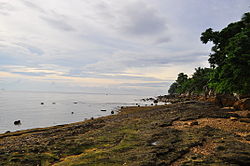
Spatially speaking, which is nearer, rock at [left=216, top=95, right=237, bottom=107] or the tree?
the tree

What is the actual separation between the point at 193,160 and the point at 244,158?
91.6 inches

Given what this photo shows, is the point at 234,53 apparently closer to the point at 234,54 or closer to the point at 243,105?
the point at 234,54

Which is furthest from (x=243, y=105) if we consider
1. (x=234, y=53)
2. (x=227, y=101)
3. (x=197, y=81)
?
(x=197, y=81)

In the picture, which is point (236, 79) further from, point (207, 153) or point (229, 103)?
point (229, 103)

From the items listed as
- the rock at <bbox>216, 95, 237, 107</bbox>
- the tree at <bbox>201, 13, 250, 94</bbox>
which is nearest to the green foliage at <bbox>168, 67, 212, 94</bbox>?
the rock at <bbox>216, 95, 237, 107</bbox>

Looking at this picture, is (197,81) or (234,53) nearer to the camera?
(234,53)

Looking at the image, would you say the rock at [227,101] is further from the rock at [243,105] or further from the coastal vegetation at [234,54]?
the coastal vegetation at [234,54]

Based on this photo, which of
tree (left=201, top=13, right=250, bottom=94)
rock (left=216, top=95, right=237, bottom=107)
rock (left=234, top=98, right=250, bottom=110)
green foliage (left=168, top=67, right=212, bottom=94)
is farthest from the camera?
green foliage (left=168, top=67, right=212, bottom=94)

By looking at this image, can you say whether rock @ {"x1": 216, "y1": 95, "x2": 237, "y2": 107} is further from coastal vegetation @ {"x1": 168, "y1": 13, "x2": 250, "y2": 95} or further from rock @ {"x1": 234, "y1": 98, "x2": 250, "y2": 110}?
coastal vegetation @ {"x1": 168, "y1": 13, "x2": 250, "y2": 95}

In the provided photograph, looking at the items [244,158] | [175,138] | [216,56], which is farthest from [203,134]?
[216,56]

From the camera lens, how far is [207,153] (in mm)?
9352

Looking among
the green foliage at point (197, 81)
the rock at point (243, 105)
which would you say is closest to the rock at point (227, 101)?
the rock at point (243, 105)

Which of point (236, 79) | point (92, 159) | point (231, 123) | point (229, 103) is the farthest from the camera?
point (229, 103)

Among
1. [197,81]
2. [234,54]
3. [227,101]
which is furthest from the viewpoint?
[197,81]
